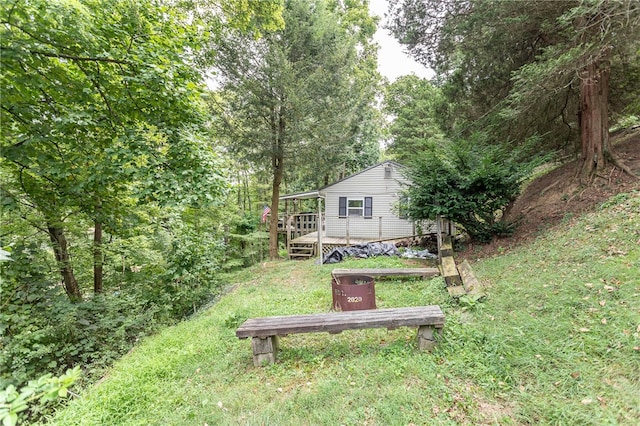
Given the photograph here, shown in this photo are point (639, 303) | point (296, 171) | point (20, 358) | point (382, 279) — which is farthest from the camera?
point (296, 171)

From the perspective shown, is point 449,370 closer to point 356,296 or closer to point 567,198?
point 356,296

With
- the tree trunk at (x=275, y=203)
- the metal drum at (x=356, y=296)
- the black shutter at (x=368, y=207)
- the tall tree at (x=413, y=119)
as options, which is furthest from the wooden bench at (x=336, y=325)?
the tall tree at (x=413, y=119)

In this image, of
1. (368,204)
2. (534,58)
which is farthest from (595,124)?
(368,204)

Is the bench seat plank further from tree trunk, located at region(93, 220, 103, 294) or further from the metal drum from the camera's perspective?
tree trunk, located at region(93, 220, 103, 294)

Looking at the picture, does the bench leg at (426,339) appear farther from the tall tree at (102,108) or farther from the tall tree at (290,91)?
the tall tree at (290,91)

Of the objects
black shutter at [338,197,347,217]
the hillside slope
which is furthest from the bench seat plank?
black shutter at [338,197,347,217]

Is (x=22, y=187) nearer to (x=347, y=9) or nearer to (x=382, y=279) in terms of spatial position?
(x=382, y=279)

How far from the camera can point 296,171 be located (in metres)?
11.7

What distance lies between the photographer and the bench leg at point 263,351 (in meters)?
3.09

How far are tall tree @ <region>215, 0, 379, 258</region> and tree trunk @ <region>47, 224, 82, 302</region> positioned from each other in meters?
5.97

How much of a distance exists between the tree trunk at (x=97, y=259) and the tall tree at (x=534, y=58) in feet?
29.1

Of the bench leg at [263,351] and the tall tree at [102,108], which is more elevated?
the tall tree at [102,108]

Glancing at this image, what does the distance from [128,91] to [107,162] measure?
37.5 inches

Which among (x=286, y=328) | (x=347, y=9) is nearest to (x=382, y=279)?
(x=286, y=328)
